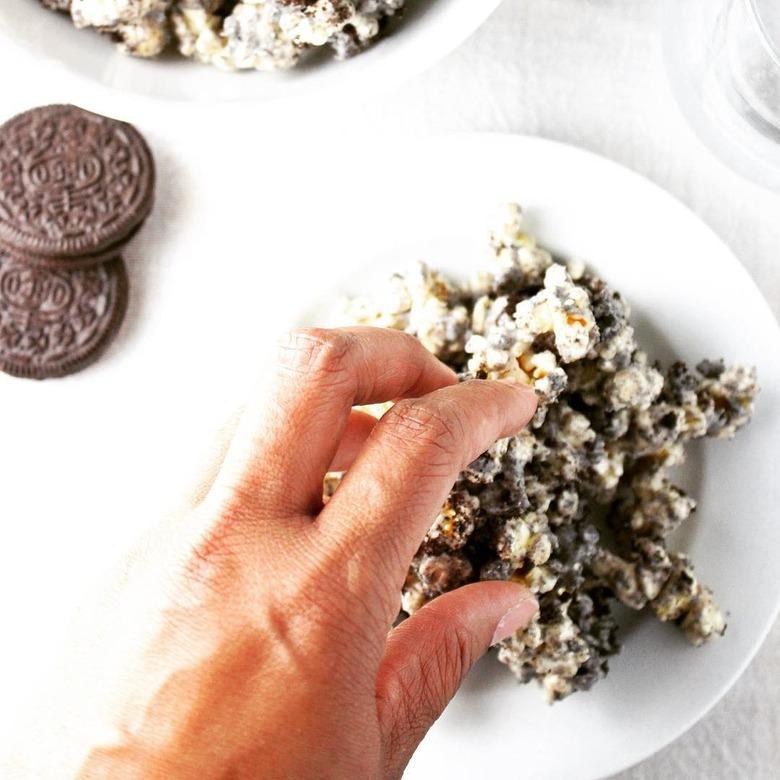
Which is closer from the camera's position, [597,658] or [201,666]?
[201,666]

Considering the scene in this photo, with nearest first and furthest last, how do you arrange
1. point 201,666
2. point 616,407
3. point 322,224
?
point 201,666
point 616,407
point 322,224

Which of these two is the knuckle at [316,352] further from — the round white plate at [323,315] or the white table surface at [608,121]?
the white table surface at [608,121]

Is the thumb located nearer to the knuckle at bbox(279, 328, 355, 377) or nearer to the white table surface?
the knuckle at bbox(279, 328, 355, 377)

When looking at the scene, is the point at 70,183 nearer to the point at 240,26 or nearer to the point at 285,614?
the point at 240,26

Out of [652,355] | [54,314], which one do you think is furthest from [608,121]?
[54,314]

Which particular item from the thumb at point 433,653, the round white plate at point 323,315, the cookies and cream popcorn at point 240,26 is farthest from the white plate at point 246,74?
the thumb at point 433,653

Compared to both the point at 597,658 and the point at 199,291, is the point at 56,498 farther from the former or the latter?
the point at 597,658

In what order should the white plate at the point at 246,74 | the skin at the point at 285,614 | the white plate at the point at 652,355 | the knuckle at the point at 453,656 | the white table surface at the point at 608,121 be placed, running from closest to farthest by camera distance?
the skin at the point at 285,614
the knuckle at the point at 453,656
the white plate at the point at 246,74
the white plate at the point at 652,355
the white table surface at the point at 608,121

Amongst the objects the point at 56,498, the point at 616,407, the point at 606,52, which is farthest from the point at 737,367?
the point at 56,498
